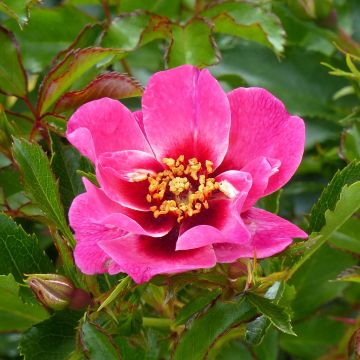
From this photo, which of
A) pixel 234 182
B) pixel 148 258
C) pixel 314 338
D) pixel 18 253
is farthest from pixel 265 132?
pixel 314 338

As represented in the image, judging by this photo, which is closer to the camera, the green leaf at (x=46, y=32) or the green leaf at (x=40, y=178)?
the green leaf at (x=40, y=178)

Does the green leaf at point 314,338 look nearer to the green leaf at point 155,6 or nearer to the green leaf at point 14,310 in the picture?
the green leaf at point 14,310

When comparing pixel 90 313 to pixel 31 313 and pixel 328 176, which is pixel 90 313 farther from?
pixel 328 176

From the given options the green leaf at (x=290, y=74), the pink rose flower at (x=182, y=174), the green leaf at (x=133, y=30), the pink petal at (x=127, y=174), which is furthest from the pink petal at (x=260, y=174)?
the green leaf at (x=290, y=74)

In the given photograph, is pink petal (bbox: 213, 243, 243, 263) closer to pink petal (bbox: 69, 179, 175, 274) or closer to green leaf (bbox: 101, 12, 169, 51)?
pink petal (bbox: 69, 179, 175, 274)

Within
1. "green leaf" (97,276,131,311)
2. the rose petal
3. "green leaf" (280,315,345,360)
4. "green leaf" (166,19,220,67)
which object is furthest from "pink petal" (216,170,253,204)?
"green leaf" (280,315,345,360)

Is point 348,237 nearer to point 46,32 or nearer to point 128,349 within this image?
point 128,349
